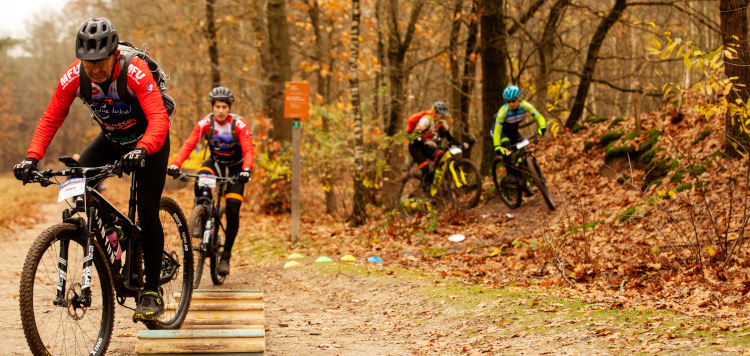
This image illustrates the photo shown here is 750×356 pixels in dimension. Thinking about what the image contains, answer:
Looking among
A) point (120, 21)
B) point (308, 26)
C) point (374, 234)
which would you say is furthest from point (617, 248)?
point (120, 21)

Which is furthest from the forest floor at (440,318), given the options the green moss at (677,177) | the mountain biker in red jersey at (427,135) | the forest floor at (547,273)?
the mountain biker in red jersey at (427,135)

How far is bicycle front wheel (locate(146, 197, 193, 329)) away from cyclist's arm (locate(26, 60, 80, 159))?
114cm

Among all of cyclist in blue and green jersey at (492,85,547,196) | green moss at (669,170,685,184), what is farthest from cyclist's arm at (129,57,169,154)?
green moss at (669,170,685,184)

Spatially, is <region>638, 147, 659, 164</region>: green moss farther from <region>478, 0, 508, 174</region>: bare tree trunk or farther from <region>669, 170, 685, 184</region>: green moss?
<region>478, 0, 508, 174</region>: bare tree trunk

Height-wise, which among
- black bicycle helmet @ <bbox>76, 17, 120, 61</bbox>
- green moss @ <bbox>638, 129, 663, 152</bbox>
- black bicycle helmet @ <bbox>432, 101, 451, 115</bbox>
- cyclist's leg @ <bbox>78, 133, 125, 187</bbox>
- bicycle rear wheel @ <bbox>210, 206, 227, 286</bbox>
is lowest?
bicycle rear wheel @ <bbox>210, 206, 227, 286</bbox>

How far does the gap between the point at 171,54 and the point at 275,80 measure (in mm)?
13610

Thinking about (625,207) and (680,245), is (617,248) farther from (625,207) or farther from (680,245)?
(625,207)

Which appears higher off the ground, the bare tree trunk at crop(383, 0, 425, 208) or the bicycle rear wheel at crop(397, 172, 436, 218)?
the bare tree trunk at crop(383, 0, 425, 208)

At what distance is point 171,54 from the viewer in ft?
95.8

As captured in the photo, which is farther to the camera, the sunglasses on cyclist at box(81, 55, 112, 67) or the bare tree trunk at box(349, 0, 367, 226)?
the bare tree trunk at box(349, 0, 367, 226)

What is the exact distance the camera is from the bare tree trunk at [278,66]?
17.4 meters

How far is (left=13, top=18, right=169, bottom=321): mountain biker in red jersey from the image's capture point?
413 centimetres

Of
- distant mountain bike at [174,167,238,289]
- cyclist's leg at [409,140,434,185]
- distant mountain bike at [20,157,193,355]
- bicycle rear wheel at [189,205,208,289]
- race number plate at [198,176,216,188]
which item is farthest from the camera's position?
cyclist's leg at [409,140,434,185]

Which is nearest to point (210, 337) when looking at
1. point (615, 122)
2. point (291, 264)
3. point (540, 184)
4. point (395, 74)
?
point (291, 264)
